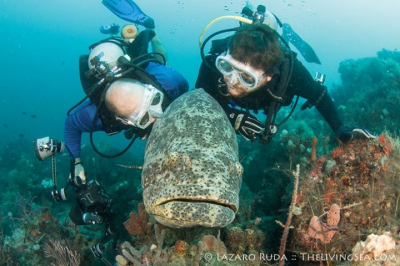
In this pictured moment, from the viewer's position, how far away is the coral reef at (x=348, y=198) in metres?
3.18

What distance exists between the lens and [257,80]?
3910 millimetres

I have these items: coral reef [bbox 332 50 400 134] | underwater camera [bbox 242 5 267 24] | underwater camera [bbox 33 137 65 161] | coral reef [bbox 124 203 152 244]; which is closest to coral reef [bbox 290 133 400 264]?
coral reef [bbox 124 203 152 244]

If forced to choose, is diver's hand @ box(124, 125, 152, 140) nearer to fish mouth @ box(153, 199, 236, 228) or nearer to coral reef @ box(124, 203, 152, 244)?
coral reef @ box(124, 203, 152, 244)

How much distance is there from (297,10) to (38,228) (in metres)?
110

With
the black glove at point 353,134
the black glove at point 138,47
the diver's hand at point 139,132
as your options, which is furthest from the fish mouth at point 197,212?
the black glove at point 138,47

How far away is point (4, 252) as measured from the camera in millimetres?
6016

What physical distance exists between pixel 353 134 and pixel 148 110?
3.51 metres

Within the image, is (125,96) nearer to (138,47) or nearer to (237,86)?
(237,86)

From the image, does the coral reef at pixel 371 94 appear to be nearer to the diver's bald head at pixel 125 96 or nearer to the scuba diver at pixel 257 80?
the scuba diver at pixel 257 80

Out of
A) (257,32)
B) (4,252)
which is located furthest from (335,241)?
(4,252)

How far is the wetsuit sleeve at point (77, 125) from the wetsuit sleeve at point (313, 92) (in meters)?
4.15

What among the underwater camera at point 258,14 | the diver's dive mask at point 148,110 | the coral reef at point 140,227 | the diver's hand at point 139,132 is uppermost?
the underwater camera at point 258,14

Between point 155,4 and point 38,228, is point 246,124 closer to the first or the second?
point 38,228

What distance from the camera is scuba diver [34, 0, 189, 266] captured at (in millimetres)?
3717
